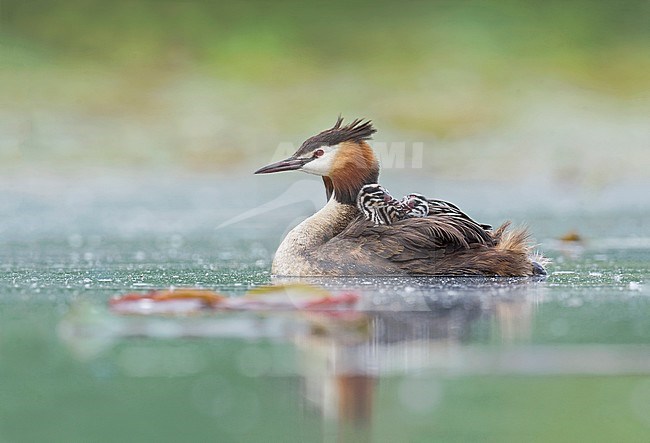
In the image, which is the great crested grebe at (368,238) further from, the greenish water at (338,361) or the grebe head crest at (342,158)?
the greenish water at (338,361)

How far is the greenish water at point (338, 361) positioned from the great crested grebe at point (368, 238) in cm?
17

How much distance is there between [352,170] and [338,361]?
344cm

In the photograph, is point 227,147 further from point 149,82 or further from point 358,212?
point 358,212

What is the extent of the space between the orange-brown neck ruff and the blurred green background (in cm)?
835

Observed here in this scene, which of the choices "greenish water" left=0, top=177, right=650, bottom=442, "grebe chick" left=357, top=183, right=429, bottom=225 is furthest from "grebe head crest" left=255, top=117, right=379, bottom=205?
Result: "greenish water" left=0, top=177, right=650, bottom=442

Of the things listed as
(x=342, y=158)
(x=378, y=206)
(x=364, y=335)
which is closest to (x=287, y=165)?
(x=342, y=158)

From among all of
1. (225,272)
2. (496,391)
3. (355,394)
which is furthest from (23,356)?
(225,272)

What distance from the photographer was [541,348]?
5.49 metres

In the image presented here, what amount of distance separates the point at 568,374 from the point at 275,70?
14062 mm

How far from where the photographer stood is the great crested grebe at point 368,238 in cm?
787

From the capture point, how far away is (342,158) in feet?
27.8

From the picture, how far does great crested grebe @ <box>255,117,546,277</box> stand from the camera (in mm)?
7867

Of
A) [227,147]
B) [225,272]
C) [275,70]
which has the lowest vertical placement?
[225,272]

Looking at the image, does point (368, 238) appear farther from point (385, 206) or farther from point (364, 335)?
point (364, 335)
